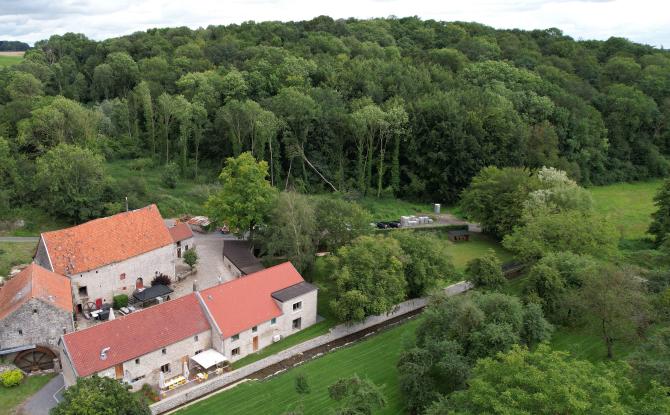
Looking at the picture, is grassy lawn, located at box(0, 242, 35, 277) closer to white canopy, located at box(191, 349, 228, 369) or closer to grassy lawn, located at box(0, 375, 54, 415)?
grassy lawn, located at box(0, 375, 54, 415)

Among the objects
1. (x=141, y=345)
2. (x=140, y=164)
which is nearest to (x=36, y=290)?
(x=141, y=345)

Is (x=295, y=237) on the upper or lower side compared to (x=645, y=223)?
upper

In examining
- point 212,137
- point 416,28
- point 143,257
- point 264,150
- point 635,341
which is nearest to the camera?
point 635,341

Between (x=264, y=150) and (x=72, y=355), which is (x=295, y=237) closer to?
(x=72, y=355)

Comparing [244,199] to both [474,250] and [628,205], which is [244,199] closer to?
[474,250]

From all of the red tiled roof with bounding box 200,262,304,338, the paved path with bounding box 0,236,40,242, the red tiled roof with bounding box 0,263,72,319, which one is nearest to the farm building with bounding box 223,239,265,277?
the red tiled roof with bounding box 200,262,304,338

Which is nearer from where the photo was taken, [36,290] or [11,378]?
[11,378]

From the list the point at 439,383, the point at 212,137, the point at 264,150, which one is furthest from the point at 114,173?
the point at 439,383
